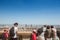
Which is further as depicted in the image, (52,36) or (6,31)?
(52,36)

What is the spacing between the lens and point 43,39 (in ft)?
26.1

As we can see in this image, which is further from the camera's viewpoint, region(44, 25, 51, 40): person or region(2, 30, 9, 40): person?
region(44, 25, 51, 40): person

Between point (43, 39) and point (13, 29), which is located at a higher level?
point (13, 29)

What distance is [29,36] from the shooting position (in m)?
7.92

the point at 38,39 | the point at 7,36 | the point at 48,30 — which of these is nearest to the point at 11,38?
the point at 7,36

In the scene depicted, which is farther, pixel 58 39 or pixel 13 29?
pixel 58 39

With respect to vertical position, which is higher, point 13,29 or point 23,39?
point 13,29

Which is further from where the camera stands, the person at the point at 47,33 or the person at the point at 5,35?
the person at the point at 47,33

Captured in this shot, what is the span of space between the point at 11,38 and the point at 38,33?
131cm

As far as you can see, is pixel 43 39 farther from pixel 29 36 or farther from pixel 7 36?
pixel 7 36

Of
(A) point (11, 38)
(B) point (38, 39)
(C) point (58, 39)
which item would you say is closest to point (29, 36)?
(B) point (38, 39)

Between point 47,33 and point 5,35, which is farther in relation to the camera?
point 47,33

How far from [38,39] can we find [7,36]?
57.3 inches

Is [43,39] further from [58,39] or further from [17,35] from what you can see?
[17,35]
